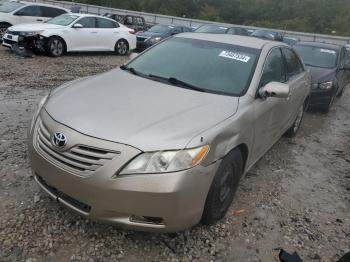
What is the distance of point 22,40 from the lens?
11359 mm

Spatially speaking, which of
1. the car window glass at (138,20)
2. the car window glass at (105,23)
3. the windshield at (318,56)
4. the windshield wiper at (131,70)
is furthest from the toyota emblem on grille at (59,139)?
the car window glass at (138,20)

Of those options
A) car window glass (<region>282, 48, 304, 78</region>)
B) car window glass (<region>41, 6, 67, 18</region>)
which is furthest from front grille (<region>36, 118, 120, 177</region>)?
car window glass (<region>41, 6, 67, 18</region>)

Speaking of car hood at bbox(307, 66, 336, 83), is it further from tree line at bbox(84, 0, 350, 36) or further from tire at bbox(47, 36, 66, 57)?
tree line at bbox(84, 0, 350, 36)

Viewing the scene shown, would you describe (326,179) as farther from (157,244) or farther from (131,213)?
(131,213)

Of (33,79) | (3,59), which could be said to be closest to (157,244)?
(33,79)

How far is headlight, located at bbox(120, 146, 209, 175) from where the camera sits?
2.68 metres

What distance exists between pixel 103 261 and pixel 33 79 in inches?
256

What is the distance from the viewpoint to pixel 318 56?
9.20m

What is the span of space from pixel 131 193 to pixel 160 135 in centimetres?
47

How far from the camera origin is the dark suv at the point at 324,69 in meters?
8.11

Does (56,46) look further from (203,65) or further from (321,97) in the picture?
(203,65)

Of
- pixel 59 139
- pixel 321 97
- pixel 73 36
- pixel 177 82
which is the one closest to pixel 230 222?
pixel 177 82

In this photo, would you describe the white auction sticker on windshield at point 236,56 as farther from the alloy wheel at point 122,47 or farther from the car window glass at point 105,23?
the alloy wheel at point 122,47

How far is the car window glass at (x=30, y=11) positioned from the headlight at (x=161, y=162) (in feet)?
43.6
